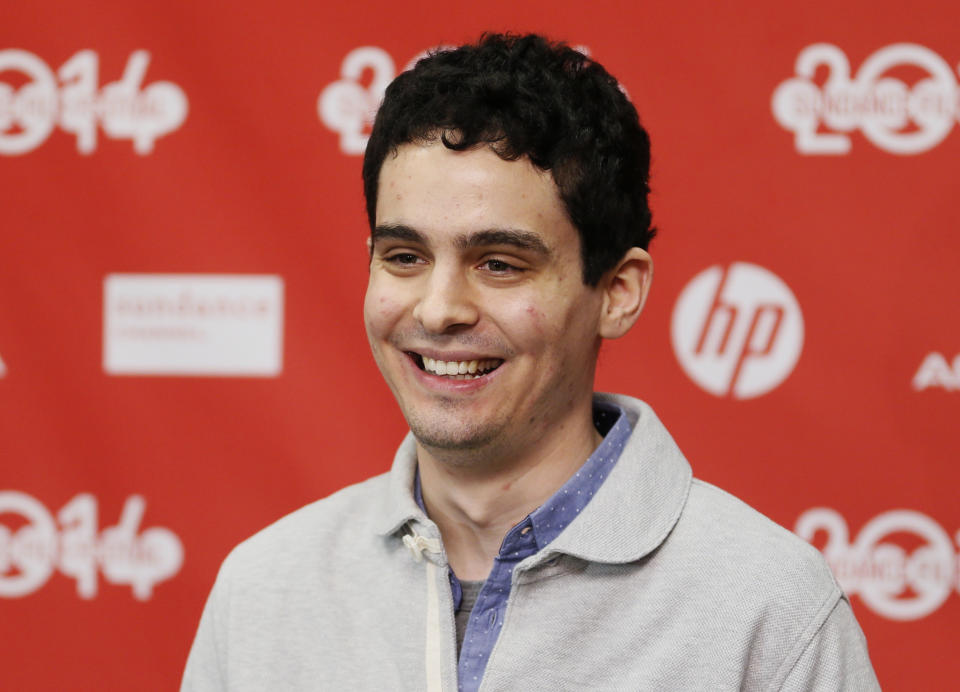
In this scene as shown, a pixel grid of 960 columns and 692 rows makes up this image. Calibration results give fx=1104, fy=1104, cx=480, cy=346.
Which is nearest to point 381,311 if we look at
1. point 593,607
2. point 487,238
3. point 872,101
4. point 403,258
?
point 403,258

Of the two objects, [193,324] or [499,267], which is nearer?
[499,267]

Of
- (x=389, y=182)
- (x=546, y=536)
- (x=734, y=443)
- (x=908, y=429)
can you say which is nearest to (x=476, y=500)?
(x=546, y=536)

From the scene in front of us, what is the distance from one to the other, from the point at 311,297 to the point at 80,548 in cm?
76

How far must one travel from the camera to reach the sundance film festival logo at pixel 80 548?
7.98 feet

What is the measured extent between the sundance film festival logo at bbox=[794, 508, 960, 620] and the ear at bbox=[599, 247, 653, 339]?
106 cm

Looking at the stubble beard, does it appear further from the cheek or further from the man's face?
the cheek

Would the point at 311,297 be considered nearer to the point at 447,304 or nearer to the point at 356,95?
the point at 356,95

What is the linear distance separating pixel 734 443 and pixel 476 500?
3.57 feet

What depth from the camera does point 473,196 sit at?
128cm

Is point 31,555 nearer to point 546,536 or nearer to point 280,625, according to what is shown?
point 280,625

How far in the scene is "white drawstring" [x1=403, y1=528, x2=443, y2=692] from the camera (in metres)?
1.31

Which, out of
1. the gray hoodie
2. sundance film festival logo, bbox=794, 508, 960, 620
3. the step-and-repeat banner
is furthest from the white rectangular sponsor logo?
sundance film festival logo, bbox=794, 508, 960, 620

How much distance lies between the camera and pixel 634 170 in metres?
1.44

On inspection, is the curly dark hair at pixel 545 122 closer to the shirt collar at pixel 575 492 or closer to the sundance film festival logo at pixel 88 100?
the shirt collar at pixel 575 492
